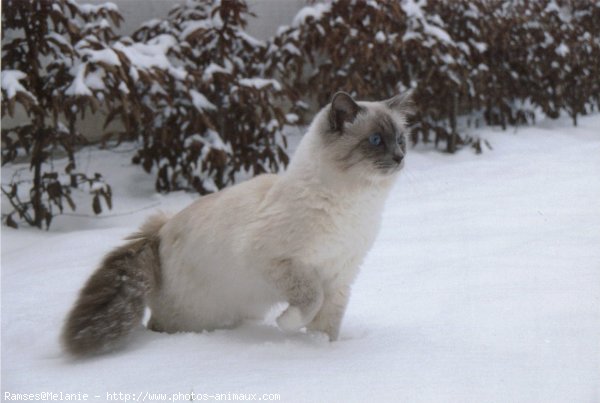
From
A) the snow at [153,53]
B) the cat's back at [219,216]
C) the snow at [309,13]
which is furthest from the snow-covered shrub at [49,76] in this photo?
the cat's back at [219,216]

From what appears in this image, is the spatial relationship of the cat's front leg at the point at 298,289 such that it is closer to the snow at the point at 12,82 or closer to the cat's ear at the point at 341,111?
the cat's ear at the point at 341,111

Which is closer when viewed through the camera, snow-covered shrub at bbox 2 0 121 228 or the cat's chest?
the cat's chest

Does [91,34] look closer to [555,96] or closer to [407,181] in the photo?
[407,181]

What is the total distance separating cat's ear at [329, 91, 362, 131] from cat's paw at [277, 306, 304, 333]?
61cm

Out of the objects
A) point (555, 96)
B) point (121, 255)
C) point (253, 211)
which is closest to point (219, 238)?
point (253, 211)

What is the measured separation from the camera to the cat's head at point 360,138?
81.5 inches

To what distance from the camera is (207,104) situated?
439 cm

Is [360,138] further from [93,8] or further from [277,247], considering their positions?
[93,8]

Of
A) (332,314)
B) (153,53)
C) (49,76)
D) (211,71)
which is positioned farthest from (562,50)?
(332,314)

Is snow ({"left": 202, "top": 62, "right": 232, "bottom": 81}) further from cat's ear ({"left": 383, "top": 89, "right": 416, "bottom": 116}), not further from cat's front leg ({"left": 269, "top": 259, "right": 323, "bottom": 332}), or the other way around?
cat's front leg ({"left": 269, "top": 259, "right": 323, "bottom": 332})

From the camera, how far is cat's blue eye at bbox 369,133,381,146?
2121 mm

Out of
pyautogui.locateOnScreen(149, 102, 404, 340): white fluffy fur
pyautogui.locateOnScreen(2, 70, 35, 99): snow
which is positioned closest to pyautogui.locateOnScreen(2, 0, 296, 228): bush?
pyautogui.locateOnScreen(2, 70, 35, 99): snow

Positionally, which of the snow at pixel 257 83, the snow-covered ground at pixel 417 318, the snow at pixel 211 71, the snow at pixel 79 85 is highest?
the snow at pixel 79 85

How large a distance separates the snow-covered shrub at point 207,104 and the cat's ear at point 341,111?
2.25m
